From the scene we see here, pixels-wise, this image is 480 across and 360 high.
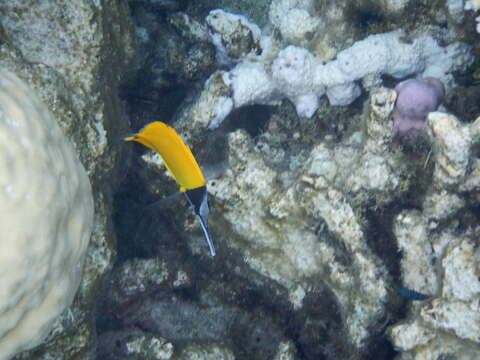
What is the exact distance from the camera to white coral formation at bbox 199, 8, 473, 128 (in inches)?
155

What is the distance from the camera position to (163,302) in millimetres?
4270

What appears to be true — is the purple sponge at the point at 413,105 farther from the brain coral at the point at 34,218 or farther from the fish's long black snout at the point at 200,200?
the brain coral at the point at 34,218

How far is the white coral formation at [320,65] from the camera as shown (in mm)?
3938

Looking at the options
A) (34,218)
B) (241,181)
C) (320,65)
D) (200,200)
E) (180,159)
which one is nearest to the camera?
(34,218)

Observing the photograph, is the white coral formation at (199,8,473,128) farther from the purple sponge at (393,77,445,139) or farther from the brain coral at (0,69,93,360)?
the brain coral at (0,69,93,360)

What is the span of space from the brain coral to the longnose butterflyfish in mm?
470

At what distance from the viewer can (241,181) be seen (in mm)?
3512

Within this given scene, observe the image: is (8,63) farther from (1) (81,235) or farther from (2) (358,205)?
(2) (358,205)

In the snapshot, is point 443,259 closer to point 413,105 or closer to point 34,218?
point 413,105

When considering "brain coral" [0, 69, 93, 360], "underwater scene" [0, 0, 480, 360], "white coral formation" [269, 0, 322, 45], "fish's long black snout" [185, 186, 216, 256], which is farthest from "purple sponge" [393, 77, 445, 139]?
Answer: "brain coral" [0, 69, 93, 360]

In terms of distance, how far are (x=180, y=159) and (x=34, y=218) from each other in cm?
87

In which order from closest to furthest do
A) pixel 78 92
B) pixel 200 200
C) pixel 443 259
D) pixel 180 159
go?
pixel 180 159 < pixel 200 200 < pixel 443 259 < pixel 78 92

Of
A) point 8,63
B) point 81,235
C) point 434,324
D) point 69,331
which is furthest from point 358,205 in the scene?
point 8,63

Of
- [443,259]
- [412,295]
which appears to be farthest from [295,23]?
[412,295]
